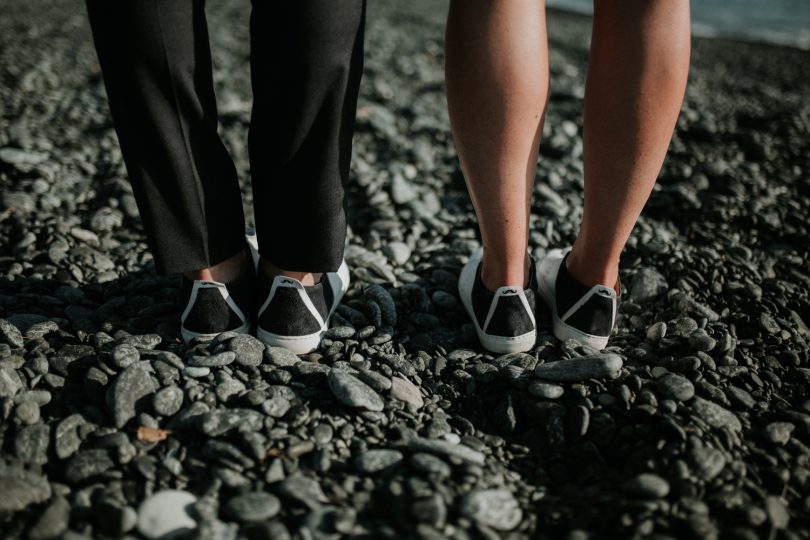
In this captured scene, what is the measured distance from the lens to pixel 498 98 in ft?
5.44

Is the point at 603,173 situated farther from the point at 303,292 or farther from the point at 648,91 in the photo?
the point at 303,292

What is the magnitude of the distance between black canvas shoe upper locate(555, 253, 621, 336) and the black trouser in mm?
858

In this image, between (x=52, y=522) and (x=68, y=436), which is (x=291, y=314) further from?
(x=52, y=522)

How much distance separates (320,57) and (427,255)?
1.43 meters

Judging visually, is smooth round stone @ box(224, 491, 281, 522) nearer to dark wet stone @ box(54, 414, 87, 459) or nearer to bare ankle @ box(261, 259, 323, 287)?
dark wet stone @ box(54, 414, 87, 459)

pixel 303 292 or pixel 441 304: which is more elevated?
pixel 303 292

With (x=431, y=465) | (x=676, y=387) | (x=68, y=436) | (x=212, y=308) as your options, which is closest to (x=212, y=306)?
(x=212, y=308)

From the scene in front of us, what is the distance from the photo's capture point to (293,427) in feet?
5.57

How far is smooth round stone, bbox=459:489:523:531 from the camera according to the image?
1.44 meters

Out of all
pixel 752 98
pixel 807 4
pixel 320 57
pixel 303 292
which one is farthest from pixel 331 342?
pixel 807 4

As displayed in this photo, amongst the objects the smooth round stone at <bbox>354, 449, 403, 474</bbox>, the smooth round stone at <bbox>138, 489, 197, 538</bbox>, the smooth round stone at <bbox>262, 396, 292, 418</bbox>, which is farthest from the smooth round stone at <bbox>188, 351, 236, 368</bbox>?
the smooth round stone at <bbox>354, 449, 403, 474</bbox>

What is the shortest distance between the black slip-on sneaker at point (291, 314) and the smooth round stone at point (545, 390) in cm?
76

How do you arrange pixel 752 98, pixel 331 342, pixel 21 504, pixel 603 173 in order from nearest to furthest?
pixel 21 504 < pixel 603 173 < pixel 331 342 < pixel 752 98

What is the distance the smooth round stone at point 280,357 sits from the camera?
1926 mm
